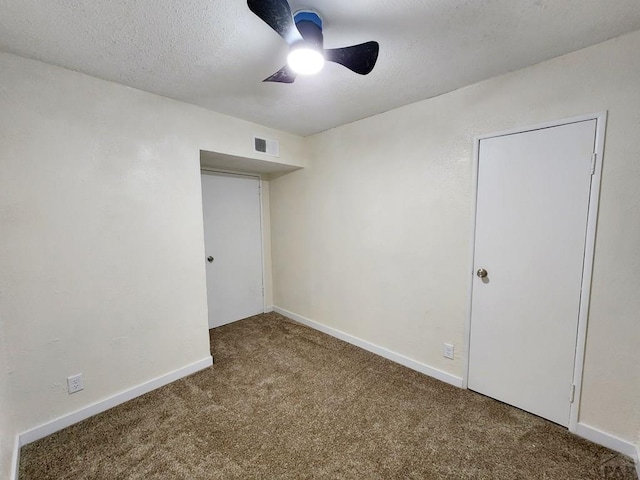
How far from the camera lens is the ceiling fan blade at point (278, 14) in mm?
1014

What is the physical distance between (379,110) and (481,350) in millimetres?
2190

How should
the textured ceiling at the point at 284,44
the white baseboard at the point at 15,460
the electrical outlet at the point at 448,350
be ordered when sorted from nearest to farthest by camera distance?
1. the textured ceiling at the point at 284,44
2. the white baseboard at the point at 15,460
3. the electrical outlet at the point at 448,350

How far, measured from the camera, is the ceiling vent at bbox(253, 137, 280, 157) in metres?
2.75

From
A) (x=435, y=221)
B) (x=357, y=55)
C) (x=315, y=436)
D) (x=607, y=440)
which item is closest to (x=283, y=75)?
(x=357, y=55)

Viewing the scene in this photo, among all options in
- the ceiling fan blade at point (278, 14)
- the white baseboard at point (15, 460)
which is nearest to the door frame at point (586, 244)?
the ceiling fan blade at point (278, 14)

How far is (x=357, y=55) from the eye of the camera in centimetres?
135

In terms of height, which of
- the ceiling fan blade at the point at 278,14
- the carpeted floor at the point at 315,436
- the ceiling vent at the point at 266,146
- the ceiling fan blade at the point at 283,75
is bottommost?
the carpeted floor at the point at 315,436

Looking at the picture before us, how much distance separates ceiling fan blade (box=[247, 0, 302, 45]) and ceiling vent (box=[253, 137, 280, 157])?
1612mm

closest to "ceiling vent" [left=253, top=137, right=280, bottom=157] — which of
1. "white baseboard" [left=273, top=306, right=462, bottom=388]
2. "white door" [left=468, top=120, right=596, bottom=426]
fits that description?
"white door" [left=468, top=120, right=596, bottom=426]

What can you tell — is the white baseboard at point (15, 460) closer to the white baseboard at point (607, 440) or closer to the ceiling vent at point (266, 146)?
the ceiling vent at point (266, 146)

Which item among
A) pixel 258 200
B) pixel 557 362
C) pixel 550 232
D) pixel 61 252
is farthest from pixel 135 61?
pixel 557 362

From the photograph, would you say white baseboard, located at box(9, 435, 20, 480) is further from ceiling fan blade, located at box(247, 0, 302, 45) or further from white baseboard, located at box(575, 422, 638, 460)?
white baseboard, located at box(575, 422, 638, 460)

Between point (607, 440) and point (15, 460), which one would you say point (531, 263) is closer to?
point (607, 440)

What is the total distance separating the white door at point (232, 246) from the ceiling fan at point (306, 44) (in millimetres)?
2190
